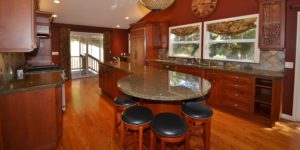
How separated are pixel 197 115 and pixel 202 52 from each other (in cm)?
350

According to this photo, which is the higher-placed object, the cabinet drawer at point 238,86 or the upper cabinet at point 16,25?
the upper cabinet at point 16,25

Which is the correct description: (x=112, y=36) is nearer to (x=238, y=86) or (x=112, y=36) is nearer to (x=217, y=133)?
(x=238, y=86)

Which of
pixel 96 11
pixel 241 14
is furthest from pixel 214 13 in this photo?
pixel 96 11

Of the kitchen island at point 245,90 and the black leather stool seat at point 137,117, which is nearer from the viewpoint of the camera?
the black leather stool seat at point 137,117

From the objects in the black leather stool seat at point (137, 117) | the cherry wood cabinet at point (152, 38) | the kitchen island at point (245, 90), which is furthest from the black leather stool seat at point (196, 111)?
the cherry wood cabinet at point (152, 38)

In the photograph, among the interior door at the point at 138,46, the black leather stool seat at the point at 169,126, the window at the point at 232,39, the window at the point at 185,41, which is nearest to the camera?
the black leather stool seat at the point at 169,126

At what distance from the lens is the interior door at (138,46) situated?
6.61 meters

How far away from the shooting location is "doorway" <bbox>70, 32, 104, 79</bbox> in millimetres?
8305

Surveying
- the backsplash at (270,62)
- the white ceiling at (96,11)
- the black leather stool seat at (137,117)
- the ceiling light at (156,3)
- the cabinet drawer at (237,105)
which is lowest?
the cabinet drawer at (237,105)

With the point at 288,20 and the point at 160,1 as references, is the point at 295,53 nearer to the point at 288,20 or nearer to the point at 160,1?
the point at 288,20

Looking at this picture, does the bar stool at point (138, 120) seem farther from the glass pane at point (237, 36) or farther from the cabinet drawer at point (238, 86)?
the glass pane at point (237, 36)

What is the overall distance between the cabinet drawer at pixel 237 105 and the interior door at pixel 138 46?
3539 mm

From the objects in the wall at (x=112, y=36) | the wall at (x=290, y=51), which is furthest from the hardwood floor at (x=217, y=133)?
the wall at (x=112, y=36)

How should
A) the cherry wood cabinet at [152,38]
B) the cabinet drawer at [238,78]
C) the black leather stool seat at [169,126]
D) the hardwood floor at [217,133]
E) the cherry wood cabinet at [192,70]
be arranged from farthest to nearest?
the cherry wood cabinet at [152,38] → the cherry wood cabinet at [192,70] → the cabinet drawer at [238,78] → the hardwood floor at [217,133] → the black leather stool seat at [169,126]
